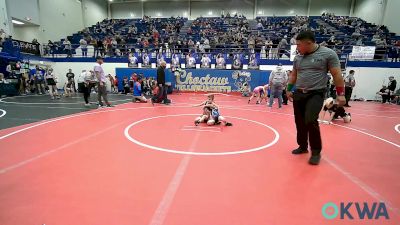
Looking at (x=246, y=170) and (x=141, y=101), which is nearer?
(x=246, y=170)

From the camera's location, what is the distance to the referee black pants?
3588 millimetres

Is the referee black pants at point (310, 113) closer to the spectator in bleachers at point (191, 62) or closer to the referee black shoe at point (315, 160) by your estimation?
the referee black shoe at point (315, 160)

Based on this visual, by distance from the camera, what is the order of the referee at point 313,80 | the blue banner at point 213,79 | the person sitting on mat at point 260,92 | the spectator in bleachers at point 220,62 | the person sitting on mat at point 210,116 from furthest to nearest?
the spectator in bleachers at point 220,62
the blue banner at point 213,79
the person sitting on mat at point 260,92
the person sitting on mat at point 210,116
the referee at point 313,80

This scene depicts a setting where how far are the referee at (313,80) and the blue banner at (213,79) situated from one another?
12847 millimetres

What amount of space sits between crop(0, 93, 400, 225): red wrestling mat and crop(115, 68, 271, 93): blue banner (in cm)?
1167

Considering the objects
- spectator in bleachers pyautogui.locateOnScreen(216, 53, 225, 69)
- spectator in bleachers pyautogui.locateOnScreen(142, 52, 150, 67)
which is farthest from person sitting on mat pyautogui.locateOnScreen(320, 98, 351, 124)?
spectator in bleachers pyautogui.locateOnScreen(142, 52, 150, 67)

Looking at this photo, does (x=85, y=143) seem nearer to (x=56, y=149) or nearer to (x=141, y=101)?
(x=56, y=149)

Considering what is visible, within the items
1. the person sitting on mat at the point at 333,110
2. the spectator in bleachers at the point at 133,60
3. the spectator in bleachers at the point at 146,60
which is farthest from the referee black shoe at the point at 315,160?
the spectator in bleachers at the point at 133,60

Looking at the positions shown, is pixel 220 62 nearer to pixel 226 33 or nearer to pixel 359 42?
pixel 226 33

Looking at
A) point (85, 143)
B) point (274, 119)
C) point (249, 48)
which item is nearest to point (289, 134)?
point (274, 119)

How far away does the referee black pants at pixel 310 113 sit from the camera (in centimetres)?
359

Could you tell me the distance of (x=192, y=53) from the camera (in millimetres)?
18266

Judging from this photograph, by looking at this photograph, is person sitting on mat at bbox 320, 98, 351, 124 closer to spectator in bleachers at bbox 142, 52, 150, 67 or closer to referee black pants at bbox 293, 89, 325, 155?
referee black pants at bbox 293, 89, 325, 155

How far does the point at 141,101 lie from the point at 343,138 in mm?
8877
